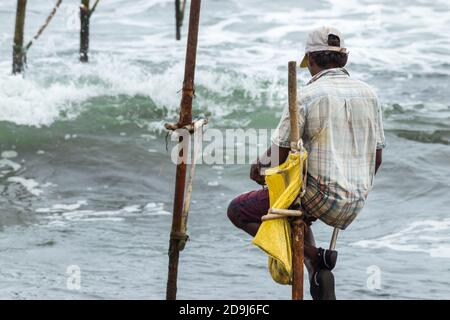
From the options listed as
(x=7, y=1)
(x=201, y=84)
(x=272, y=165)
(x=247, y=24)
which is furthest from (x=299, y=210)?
(x=7, y=1)

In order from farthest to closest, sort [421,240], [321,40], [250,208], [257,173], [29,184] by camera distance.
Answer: [29,184]
[421,240]
[250,208]
[257,173]
[321,40]

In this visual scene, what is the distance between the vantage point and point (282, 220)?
185 inches

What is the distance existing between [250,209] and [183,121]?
754 millimetres

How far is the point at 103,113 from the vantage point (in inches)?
464

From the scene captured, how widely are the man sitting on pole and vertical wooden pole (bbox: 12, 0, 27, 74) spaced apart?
247 inches

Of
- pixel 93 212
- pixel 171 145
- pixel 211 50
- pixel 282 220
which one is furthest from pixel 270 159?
pixel 211 50

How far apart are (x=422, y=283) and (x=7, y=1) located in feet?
46.3

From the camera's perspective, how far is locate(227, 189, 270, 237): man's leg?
17.1 feet

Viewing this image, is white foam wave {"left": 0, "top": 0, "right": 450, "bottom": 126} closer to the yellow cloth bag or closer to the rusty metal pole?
the rusty metal pole

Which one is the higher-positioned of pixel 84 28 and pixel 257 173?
pixel 84 28

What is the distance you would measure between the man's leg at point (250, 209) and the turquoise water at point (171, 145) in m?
1.04

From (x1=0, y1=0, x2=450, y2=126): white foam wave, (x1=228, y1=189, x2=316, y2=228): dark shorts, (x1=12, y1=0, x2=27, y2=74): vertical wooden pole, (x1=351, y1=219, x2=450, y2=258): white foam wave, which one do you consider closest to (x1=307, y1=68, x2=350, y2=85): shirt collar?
(x1=228, y1=189, x2=316, y2=228): dark shorts

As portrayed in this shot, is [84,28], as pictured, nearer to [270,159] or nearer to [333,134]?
[270,159]

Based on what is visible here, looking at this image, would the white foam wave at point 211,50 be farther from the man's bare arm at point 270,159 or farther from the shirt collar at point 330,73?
the shirt collar at point 330,73
